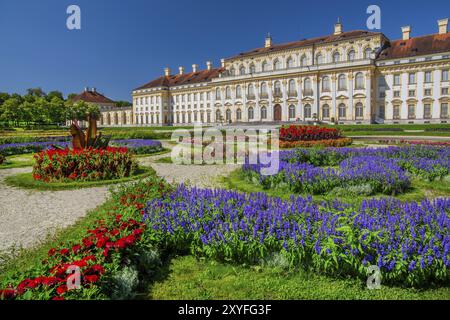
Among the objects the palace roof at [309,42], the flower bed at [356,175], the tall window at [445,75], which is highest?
the palace roof at [309,42]

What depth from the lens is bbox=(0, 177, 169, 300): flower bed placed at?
2.78m

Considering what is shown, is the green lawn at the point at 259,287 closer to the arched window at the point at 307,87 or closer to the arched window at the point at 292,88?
the arched window at the point at 307,87

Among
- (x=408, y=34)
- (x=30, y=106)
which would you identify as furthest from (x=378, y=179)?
(x=30, y=106)

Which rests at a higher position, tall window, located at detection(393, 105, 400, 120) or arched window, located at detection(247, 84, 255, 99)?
arched window, located at detection(247, 84, 255, 99)

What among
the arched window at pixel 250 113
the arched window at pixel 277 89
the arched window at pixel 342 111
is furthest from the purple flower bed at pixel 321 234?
the arched window at pixel 250 113

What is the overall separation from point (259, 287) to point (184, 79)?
214 feet

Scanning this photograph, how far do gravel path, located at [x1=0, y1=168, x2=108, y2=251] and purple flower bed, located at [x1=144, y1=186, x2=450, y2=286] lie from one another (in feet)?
6.32

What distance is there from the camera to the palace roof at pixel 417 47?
39147 mm

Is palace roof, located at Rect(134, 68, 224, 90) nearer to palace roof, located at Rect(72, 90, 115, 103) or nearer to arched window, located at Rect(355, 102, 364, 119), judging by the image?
palace roof, located at Rect(72, 90, 115, 103)

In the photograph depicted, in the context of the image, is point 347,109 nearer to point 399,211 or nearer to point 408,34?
point 408,34

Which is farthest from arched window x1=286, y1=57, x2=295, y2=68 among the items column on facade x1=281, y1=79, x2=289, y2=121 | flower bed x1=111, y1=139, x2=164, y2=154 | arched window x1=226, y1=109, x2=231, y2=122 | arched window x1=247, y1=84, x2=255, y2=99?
flower bed x1=111, y1=139, x2=164, y2=154

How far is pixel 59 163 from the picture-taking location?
381 inches

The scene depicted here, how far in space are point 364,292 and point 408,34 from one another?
51.2 m

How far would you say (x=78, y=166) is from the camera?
32.0 feet
